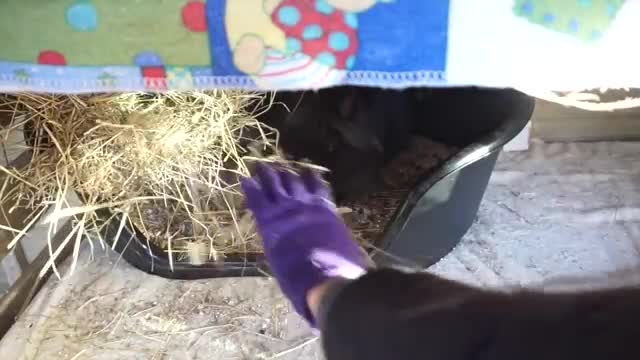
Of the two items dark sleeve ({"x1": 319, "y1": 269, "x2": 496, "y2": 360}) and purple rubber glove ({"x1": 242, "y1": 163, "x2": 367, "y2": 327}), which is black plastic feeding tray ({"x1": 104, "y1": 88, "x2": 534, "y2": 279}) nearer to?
purple rubber glove ({"x1": 242, "y1": 163, "x2": 367, "y2": 327})

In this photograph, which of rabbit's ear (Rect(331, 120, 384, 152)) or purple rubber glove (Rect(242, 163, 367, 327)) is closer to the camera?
purple rubber glove (Rect(242, 163, 367, 327))

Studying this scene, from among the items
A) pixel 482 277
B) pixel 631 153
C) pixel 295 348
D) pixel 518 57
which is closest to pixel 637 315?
pixel 518 57

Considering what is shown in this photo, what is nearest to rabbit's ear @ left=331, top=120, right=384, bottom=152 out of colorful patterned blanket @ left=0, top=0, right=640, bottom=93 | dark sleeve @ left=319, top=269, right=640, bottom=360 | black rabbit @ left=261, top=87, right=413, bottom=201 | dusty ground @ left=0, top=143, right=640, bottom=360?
black rabbit @ left=261, top=87, right=413, bottom=201

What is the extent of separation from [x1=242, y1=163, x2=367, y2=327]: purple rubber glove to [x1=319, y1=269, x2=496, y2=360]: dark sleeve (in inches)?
4.7

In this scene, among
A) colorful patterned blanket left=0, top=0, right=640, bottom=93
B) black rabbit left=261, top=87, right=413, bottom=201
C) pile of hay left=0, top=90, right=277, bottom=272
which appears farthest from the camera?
black rabbit left=261, top=87, right=413, bottom=201

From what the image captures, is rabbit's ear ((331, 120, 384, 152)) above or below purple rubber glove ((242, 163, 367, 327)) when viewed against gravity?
below

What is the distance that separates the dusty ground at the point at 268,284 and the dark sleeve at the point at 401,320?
0.53 m

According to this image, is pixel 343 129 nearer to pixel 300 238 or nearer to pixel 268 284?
pixel 268 284

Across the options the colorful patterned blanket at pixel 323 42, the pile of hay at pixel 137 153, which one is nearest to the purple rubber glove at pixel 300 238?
the colorful patterned blanket at pixel 323 42

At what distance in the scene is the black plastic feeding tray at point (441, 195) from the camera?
0.96 m

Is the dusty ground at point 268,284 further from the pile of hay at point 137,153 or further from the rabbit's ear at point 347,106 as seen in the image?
the rabbit's ear at point 347,106

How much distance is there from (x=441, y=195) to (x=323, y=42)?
0.47m

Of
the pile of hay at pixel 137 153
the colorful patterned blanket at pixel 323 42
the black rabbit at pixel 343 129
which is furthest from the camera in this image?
the black rabbit at pixel 343 129

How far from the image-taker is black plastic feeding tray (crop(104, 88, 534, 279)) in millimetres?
958
